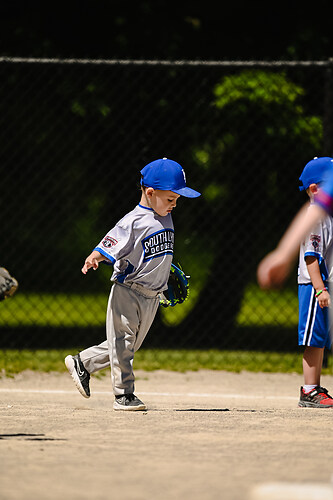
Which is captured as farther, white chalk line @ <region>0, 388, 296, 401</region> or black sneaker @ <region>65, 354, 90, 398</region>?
white chalk line @ <region>0, 388, 296, 401</region>

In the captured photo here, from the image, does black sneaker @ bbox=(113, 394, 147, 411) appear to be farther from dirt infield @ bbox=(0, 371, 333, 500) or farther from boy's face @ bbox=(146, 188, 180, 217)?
boy's face @ bbox=(146, 188, 180, 217)

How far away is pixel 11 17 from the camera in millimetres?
9789

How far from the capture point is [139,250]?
5113 millimetres

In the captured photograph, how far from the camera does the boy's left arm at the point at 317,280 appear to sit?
202 inches

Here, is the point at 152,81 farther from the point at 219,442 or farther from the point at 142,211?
the point at 219,442

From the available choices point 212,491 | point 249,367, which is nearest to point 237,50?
point 249,367

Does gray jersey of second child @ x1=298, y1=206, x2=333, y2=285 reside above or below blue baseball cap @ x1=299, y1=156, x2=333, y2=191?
below

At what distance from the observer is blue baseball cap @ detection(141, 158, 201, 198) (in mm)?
5219

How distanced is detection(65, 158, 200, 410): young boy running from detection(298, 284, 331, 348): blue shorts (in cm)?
90

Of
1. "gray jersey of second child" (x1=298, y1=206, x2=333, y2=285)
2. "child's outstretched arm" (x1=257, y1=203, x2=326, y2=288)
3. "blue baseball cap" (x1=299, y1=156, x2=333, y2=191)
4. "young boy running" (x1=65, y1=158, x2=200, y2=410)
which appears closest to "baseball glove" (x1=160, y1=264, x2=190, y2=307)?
"young boy running" (x1=65, y1=158, x2=200, y2=410)

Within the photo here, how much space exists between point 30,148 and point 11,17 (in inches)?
56.8

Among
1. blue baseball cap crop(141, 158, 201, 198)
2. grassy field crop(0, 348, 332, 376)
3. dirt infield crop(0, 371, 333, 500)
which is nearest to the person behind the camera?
dirt infield crop(0, 371, 333, 500)

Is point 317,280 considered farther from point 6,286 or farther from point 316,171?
point 6,286

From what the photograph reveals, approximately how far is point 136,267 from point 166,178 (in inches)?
22.0
